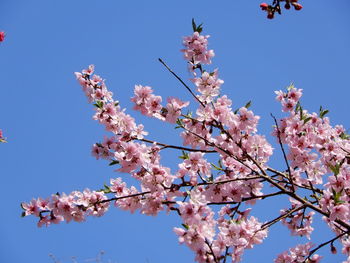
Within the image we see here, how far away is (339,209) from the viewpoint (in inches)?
138

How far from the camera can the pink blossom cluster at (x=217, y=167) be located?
386 centimetres

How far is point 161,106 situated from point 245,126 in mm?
1203

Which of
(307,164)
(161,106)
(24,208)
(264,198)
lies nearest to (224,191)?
(264,198)

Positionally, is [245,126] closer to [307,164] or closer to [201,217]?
[307,164]

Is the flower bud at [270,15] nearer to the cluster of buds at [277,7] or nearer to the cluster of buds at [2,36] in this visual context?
the cluster of buds at [277,7]

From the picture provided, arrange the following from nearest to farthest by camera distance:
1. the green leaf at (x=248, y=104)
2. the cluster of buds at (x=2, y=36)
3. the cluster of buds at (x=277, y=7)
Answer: the cluster of buds at (x=277, y=7) → the green leaf at (x=248, y=104) → the cluster of buds at (x=2, y=36)

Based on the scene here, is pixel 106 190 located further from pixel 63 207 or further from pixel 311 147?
pixel 311 147

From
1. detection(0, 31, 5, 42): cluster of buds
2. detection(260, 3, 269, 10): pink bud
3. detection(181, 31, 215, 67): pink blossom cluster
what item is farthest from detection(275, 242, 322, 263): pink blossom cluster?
detection(0, 31, 5, 42): cluster of buds

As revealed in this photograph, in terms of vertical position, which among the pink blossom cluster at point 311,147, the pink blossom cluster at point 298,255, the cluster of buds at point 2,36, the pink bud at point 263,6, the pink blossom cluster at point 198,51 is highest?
the cluster of buds at point 2,36

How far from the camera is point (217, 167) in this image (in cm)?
452

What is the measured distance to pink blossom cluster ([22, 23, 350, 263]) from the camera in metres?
3.86

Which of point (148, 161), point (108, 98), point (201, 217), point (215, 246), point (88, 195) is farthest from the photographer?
point (108, 98)

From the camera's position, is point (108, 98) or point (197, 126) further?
point (108, 98)

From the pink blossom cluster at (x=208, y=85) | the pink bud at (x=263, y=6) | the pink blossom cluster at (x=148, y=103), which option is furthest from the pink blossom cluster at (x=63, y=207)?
the pink bud at (x=263, y=6)
